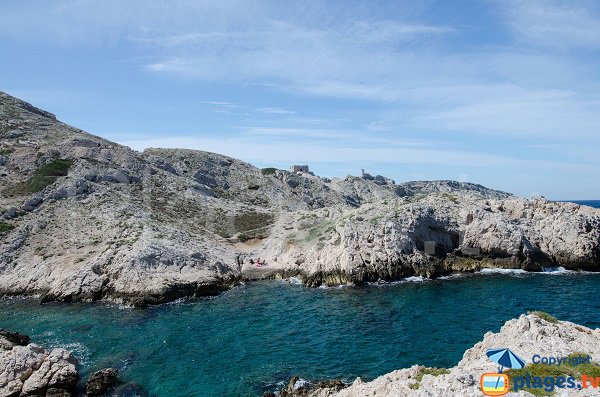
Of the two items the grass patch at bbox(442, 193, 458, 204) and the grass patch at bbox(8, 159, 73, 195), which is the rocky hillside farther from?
the grass patch at bbox(442, 193, 458, 204)

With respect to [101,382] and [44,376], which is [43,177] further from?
[101,382]

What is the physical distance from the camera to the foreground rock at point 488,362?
16.9m

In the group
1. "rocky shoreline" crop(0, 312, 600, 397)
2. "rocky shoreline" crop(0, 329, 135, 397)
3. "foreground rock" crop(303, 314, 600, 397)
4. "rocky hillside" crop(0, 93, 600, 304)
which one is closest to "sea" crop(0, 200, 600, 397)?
"rocky shoreline" crop(0, 329, 135, 397)

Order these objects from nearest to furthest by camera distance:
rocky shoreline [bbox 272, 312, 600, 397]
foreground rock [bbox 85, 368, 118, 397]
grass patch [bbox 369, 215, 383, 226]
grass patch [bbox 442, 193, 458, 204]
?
rocky shoreline [bbox 272, 312, 600, 397] → foreground rock [bbox 85, 368, 118, 397] → grass patch [bbox 369, 215, 383, 226] → grass patch [bbox 442, 193, 458, 204]

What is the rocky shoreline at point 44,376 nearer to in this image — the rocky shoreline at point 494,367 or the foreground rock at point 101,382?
the foreground rock at point 101,382

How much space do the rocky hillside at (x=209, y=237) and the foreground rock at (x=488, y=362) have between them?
3462 cm

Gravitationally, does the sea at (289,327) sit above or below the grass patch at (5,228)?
below

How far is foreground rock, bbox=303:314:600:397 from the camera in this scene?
55.5ft

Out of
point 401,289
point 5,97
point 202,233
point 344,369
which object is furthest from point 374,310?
point 5,97

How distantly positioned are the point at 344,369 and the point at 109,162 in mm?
79864

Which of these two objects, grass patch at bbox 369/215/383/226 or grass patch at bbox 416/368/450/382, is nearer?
grass patch at bbox 416/368/450/382

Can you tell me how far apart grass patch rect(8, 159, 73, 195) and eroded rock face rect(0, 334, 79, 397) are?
5387cm

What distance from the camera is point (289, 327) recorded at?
Answer: 40.8 meters

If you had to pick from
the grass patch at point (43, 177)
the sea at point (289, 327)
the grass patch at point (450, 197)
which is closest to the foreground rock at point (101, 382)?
the sea at point (289, 327)
